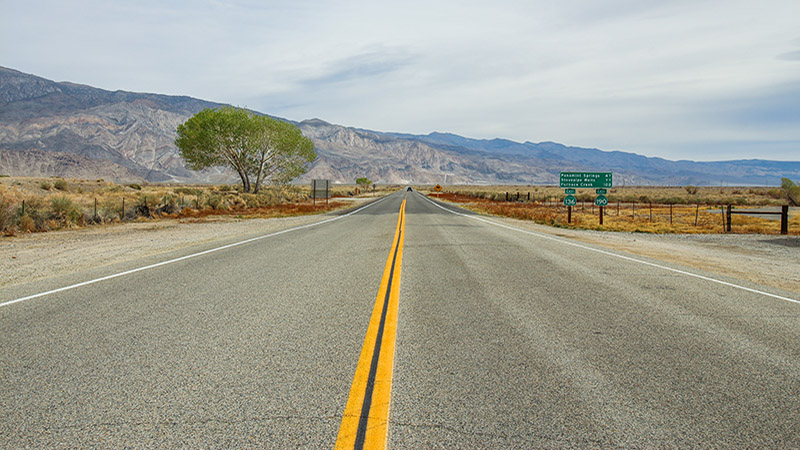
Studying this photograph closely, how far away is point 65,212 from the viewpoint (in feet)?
68.1

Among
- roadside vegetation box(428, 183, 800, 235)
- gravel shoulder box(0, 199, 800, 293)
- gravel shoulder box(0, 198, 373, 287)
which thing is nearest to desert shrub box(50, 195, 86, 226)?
gravel shoulder box(0, 198, 373, 287)

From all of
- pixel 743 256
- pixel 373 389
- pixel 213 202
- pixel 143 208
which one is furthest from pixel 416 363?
pixel 213 202

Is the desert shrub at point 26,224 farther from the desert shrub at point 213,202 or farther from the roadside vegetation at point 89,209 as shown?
the desert shrub at point 213,202

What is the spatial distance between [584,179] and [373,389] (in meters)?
24.0

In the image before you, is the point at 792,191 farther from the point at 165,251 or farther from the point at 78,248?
the point at 78,248

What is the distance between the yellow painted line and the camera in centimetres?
294

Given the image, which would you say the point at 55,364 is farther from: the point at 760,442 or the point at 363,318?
the point at 760,442

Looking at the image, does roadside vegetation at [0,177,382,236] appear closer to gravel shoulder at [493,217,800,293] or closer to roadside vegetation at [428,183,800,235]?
roadside vegetation at [428,183,800,235]

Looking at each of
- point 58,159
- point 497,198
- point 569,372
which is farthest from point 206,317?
point 58,159

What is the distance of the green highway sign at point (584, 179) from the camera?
974 inches

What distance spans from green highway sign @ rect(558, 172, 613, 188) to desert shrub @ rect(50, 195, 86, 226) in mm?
22010

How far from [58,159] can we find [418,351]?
526 feet

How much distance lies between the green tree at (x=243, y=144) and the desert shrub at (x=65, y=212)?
2645 centimetres

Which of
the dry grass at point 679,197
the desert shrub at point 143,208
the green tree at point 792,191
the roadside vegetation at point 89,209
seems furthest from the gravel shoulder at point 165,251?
the dry grass at point 679,197
